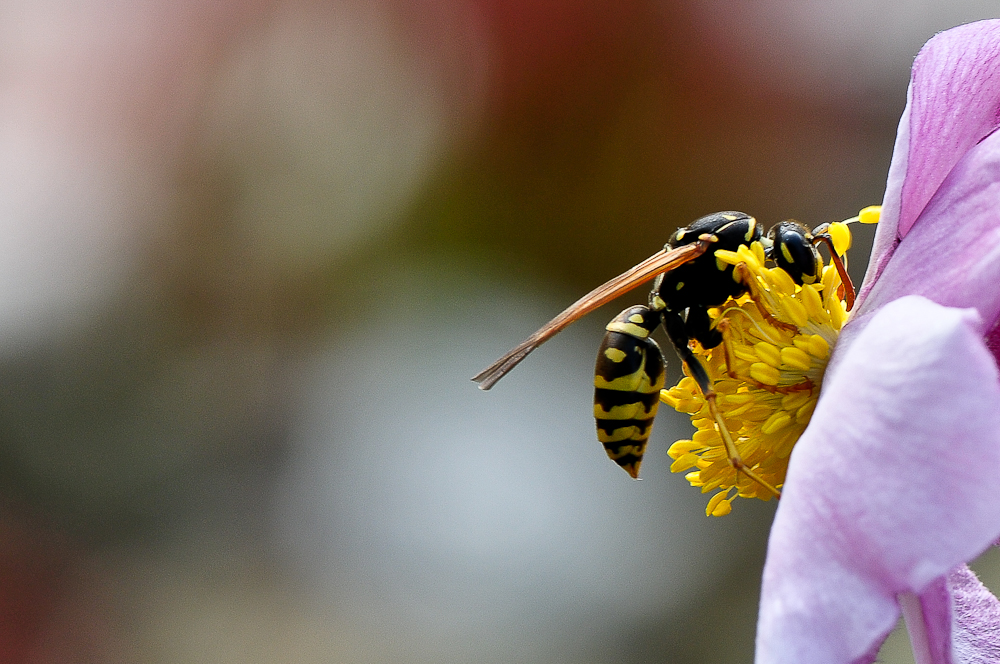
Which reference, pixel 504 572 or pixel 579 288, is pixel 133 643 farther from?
pixel 579 288

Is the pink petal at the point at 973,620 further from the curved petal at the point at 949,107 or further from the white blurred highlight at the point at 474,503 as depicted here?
A: the white blurred highlight at the point at 474,503

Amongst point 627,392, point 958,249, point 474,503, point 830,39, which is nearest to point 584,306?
point 627,392

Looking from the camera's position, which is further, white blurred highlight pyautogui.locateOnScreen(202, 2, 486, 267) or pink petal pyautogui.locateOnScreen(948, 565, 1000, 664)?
white blurred highlight pyautogui.locateOnScreen(202, 2, 486, 267)

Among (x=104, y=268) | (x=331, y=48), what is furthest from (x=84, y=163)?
(x=331, y=48)

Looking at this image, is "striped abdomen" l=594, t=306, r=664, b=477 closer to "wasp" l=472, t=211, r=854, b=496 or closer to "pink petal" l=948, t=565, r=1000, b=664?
"wasp" l=472, t=211, r=854, b=496

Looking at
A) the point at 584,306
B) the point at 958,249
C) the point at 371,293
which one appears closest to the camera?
the point at 958,249

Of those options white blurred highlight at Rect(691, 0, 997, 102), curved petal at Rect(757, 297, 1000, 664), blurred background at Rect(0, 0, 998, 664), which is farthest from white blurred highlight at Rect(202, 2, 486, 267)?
curved petal at Rect(757, 297, 1000, 664)

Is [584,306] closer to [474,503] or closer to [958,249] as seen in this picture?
[958,249]
